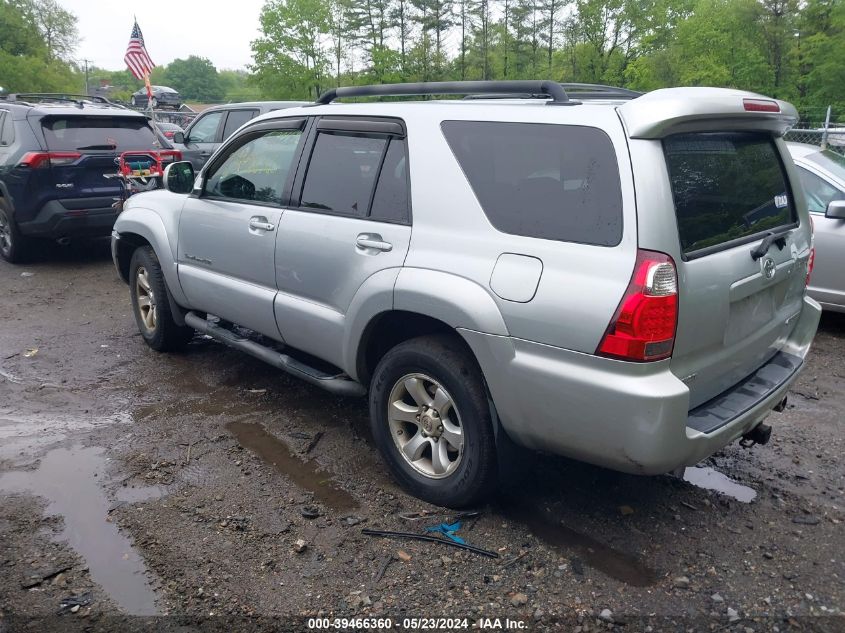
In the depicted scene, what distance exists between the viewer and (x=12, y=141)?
28.6 feet

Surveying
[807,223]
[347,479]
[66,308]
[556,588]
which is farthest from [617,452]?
[66,308]

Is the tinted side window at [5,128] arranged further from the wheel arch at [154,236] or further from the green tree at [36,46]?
the green tree at [36,46]

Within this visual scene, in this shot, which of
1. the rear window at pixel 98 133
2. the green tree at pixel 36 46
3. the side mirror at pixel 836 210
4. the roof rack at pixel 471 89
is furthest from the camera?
the green tree at pixel 36 46

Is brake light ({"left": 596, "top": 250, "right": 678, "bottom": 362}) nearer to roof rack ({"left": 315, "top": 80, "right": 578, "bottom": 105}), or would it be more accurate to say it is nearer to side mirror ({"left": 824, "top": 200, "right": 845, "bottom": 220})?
roof rack ({"left": 315, "top": 80, "right": 578, "bottom": 105})

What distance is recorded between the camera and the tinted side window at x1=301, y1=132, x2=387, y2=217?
3.77 m

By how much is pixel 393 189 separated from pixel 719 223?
152cm

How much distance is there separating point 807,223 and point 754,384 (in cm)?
100

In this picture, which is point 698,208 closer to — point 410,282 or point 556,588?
point 410,282

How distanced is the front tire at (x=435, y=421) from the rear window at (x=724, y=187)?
3.58 feet

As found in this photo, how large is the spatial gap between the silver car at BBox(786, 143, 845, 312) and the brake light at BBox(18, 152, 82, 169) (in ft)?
25.3

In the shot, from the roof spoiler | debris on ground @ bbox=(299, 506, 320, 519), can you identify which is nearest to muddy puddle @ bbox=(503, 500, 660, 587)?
debris on ground @ bbox=(299, 506, 320, 519)

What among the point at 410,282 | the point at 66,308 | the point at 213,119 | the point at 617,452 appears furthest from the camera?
the point at 213,119

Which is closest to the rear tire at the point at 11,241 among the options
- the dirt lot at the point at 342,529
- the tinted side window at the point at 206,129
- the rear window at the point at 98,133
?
the rear window at the point at 98,133

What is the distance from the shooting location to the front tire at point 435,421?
127 inches
